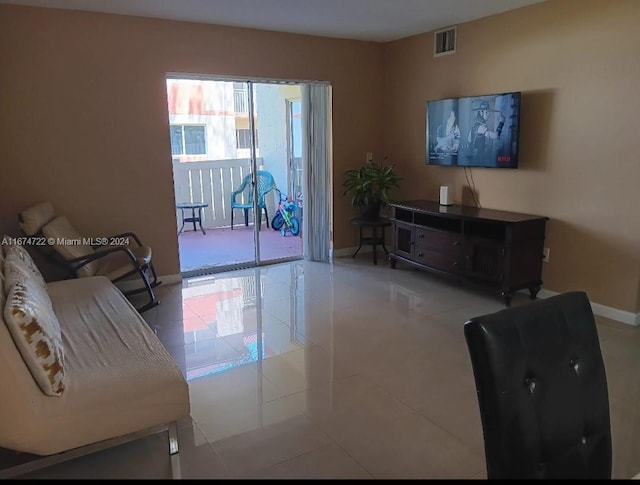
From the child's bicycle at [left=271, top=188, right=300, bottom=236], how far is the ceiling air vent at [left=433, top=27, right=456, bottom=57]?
3.05m

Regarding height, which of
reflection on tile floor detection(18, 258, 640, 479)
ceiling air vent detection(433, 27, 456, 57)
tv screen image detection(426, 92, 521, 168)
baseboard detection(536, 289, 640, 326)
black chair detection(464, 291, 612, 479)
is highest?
ceiling air vent detection(433, 27, 456, 57)

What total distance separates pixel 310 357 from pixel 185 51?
317 cm

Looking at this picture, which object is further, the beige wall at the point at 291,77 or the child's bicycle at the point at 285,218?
the child's bicycle at the point at 285,218

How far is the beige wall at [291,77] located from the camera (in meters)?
3.75

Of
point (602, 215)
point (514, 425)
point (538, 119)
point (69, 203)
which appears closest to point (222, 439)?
point (514, 425)

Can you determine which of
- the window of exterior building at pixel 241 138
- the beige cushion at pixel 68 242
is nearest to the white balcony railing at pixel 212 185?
the window of exterior building at pixel 241 138

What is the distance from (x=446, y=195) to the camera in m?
4.94

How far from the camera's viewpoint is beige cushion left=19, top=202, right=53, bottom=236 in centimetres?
377

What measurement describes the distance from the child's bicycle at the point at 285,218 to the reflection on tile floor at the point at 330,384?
8.26 ft

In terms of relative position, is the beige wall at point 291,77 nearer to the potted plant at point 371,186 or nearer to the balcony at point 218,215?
the potted plant at point 371,186

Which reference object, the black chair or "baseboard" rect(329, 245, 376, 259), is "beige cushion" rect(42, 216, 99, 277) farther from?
the black chair

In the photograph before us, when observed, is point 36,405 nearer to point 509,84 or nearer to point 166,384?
point 166,384

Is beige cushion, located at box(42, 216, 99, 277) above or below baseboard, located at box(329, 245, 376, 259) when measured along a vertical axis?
above

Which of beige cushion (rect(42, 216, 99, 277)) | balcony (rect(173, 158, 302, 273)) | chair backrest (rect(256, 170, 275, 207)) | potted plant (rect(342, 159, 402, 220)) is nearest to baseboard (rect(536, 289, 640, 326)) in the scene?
potted plant (rect(342, 159, 402, 220))
